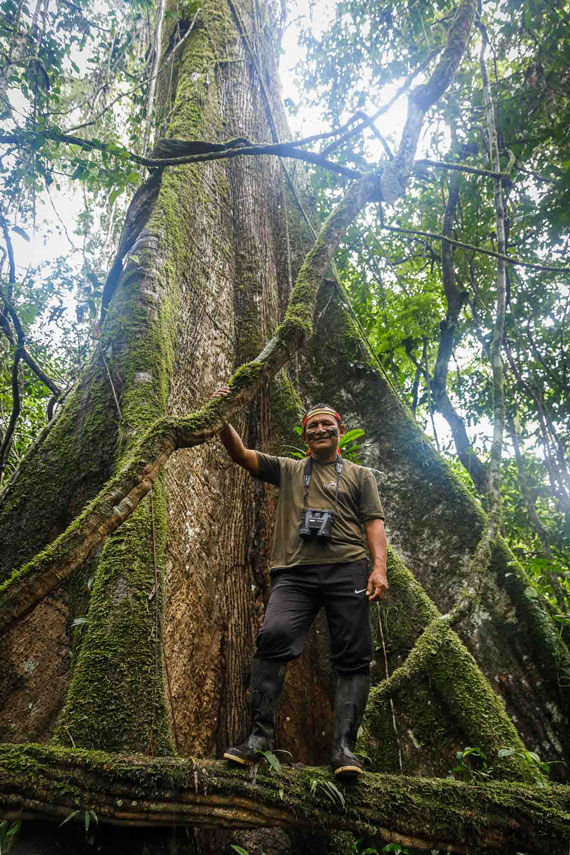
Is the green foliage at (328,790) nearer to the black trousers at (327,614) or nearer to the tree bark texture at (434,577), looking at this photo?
the black trousers at (327,614)

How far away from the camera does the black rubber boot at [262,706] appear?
205 centimetres

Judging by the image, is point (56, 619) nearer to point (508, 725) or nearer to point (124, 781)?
point (124, 781)

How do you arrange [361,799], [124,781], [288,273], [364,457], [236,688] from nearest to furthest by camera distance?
[124,781]
[361,799]
[236,688]
[364,457]
[288,273]

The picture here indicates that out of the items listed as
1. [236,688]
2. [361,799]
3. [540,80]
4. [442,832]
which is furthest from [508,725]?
[540,80]

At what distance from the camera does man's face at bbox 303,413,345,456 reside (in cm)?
303

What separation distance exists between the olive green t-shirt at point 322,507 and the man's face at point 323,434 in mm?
92

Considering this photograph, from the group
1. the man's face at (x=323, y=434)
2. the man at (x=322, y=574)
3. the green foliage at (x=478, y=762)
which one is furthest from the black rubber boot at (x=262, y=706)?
the man's face at (x=323, y=434)

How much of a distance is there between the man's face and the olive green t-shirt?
92 mm

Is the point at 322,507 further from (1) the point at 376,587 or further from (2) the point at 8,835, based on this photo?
(2) the point at 8,835

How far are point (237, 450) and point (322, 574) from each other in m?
0.79

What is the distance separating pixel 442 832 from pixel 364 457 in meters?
2.45

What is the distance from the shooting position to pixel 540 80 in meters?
6.31

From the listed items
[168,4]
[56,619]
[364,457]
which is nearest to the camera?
[56,619]

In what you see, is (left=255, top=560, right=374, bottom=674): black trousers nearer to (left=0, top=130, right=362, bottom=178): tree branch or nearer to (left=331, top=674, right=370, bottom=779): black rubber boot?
(left=331, top=674, right=370, bottom=779): black rubber boot
